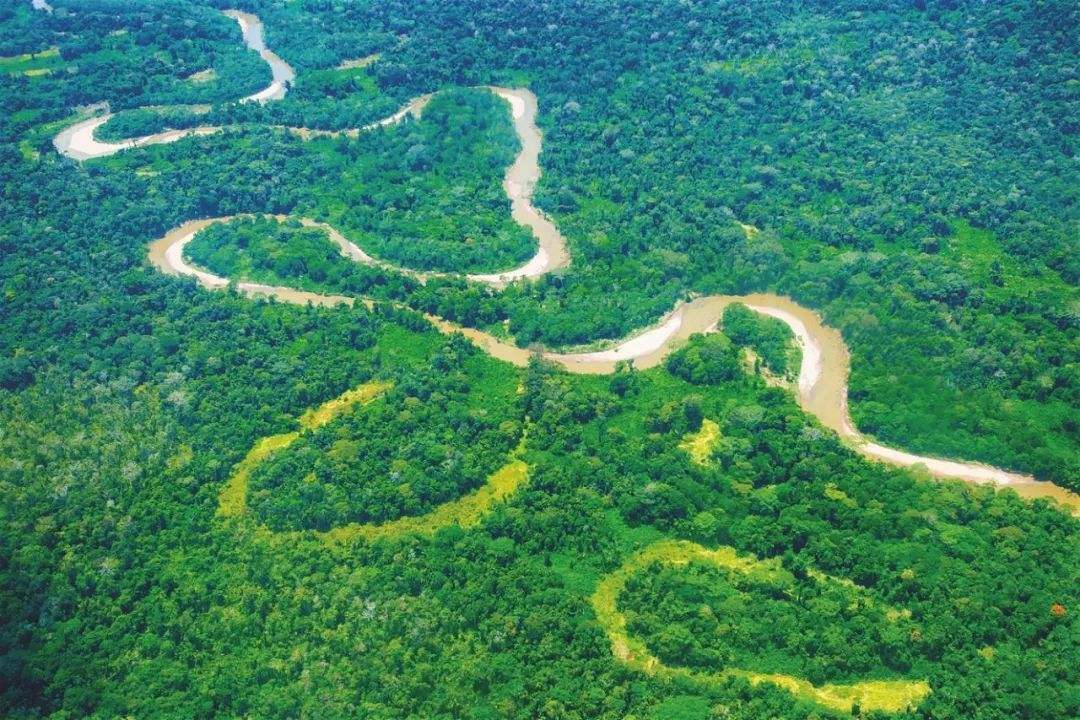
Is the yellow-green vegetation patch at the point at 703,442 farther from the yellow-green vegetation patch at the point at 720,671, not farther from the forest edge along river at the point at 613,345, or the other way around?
the yellow-green vegetation patch at the point at 720,671

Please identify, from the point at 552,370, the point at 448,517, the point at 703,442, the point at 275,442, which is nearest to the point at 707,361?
the point at 703,442

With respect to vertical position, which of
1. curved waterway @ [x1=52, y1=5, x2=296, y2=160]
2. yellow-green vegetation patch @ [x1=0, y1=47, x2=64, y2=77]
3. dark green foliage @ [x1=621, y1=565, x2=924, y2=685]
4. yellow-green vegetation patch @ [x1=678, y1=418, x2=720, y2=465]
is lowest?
dark green foliage @ [x1=621, y1=565, x2=924, y2=685]

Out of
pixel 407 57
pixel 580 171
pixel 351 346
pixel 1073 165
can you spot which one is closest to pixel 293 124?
pixel 407 57

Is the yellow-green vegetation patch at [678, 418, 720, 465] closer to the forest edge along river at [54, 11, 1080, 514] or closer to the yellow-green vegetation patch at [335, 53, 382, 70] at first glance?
the forest edge along river at [54, 11, 1080, 514]

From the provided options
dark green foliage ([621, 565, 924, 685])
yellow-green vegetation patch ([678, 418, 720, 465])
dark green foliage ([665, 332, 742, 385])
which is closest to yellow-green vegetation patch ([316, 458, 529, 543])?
yellow-green vegetation patch ([678, 418, 720, 465])

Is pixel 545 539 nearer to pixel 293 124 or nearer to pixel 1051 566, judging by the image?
pixel 1051 566

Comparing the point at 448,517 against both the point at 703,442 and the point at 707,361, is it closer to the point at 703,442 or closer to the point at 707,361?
the point at 703,442
